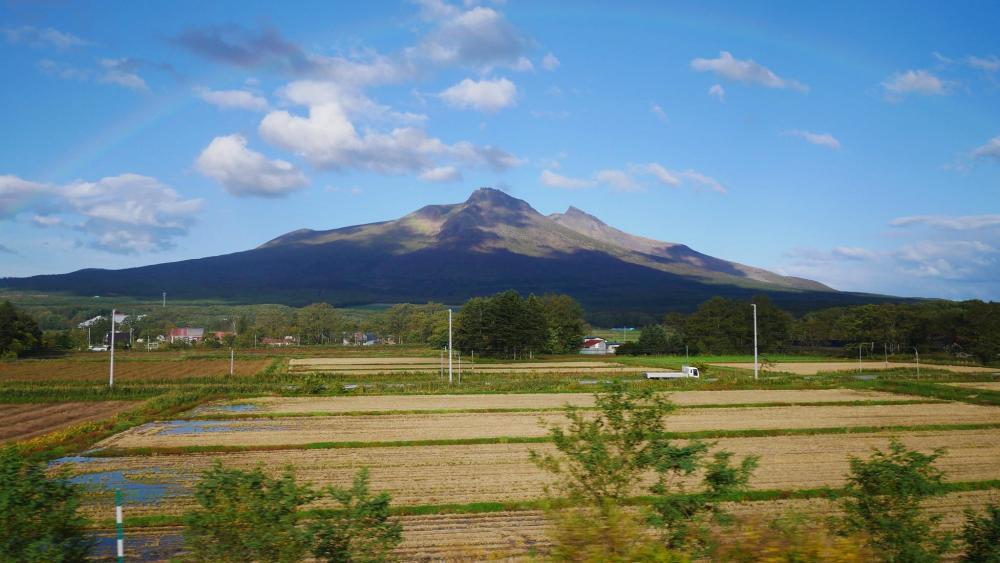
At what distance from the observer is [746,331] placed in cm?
10725

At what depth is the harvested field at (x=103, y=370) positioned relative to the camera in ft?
197

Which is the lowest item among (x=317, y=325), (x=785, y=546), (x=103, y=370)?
(x=103, y=370)

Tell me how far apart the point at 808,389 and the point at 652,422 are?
44.5 meters

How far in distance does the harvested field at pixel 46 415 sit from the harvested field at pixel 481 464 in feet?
36.2

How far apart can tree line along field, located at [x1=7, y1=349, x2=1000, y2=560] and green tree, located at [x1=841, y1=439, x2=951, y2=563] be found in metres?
3.53

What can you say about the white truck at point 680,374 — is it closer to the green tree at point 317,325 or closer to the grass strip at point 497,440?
the grass strip at point 497,440

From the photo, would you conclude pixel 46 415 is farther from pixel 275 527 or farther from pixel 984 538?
pixel 984 538

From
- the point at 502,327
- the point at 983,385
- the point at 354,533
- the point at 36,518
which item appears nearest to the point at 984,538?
the point at 354,533

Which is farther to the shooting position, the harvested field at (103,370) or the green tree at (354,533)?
the harvested field at (103,370)

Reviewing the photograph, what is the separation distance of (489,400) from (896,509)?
3402cm

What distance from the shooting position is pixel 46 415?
3656cm

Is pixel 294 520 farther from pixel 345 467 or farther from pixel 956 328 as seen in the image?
pixel 956 328

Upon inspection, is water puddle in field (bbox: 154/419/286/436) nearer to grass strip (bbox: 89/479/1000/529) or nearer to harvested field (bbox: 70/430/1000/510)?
harvested field (bbox: 70/430/1000/510)

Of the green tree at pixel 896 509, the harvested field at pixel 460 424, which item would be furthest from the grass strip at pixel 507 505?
the harvested field at pixel 460 424
